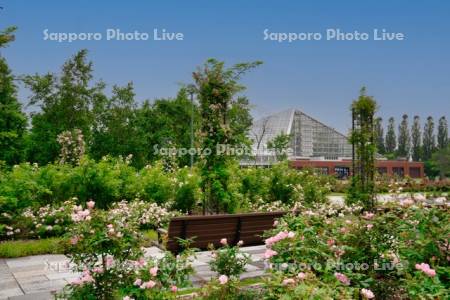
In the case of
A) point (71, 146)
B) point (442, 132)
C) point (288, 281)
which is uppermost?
point (442, 132)

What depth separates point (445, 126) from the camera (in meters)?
105

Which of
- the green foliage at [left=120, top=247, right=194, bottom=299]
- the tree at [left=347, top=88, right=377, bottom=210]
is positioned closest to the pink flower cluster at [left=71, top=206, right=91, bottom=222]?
the green foliage at [left=120, top=247, right=194, bottom=299]

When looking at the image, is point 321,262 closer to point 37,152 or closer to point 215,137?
point 215,137

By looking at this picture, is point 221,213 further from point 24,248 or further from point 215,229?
point 24,248

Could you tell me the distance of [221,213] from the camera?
10.3m

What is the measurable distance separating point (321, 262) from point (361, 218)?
1.13 m

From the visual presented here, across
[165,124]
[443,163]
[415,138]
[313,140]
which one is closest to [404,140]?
[415,138]

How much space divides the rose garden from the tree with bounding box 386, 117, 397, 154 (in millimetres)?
99540

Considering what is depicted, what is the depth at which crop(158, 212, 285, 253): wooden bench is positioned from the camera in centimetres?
668

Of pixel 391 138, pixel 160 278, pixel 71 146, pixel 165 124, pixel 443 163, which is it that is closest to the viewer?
pixel 160 278

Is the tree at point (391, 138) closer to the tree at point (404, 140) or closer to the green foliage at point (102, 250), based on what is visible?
the tree at point (404, 140)

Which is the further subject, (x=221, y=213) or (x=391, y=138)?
(x=391, y=138)

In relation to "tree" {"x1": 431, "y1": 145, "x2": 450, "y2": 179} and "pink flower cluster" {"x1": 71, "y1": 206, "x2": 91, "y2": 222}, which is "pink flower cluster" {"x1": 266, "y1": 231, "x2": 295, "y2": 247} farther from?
"tree" {"x1": 431, "y1": 145, "x2": 450, "y2": 179}

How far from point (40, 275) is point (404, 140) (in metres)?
111
